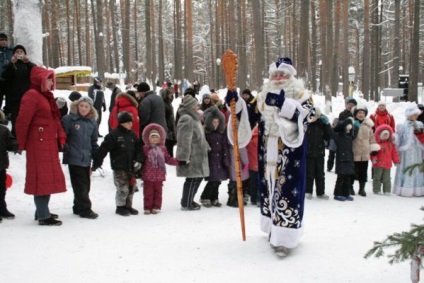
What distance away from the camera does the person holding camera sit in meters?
7.94

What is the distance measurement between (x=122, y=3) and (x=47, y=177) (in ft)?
122

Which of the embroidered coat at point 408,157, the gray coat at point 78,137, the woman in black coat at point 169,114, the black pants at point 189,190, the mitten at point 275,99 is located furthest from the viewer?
the woman in black coat at point 169,114

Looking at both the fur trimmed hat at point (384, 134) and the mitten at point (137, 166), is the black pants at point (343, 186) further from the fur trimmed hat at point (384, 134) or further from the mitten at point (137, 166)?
the mitten at point (137, 166)

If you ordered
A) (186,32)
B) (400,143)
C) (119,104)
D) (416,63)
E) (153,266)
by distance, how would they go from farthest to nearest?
(186,32) → (416,63) → (400,143) → (119,104) → (153,266)

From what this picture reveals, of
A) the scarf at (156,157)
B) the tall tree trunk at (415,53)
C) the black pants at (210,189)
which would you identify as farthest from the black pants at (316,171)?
the tall tree trunk at (415,53)

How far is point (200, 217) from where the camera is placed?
21.7 feet

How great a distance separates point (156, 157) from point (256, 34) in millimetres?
13152

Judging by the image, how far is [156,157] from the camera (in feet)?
22.7

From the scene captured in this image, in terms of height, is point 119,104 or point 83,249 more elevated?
point 119,104

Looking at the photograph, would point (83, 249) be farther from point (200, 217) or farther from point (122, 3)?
point (122, 3)

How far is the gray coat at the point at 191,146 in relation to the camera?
275 inches

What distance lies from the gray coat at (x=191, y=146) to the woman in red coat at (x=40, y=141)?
6.17 feet

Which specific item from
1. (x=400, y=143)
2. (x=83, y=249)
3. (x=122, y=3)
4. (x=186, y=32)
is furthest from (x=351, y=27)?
(x=83, y=249)

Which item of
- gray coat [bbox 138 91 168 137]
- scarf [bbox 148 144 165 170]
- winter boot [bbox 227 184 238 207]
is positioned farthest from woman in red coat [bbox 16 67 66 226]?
gray coat [bbox 138 91 168 137]
